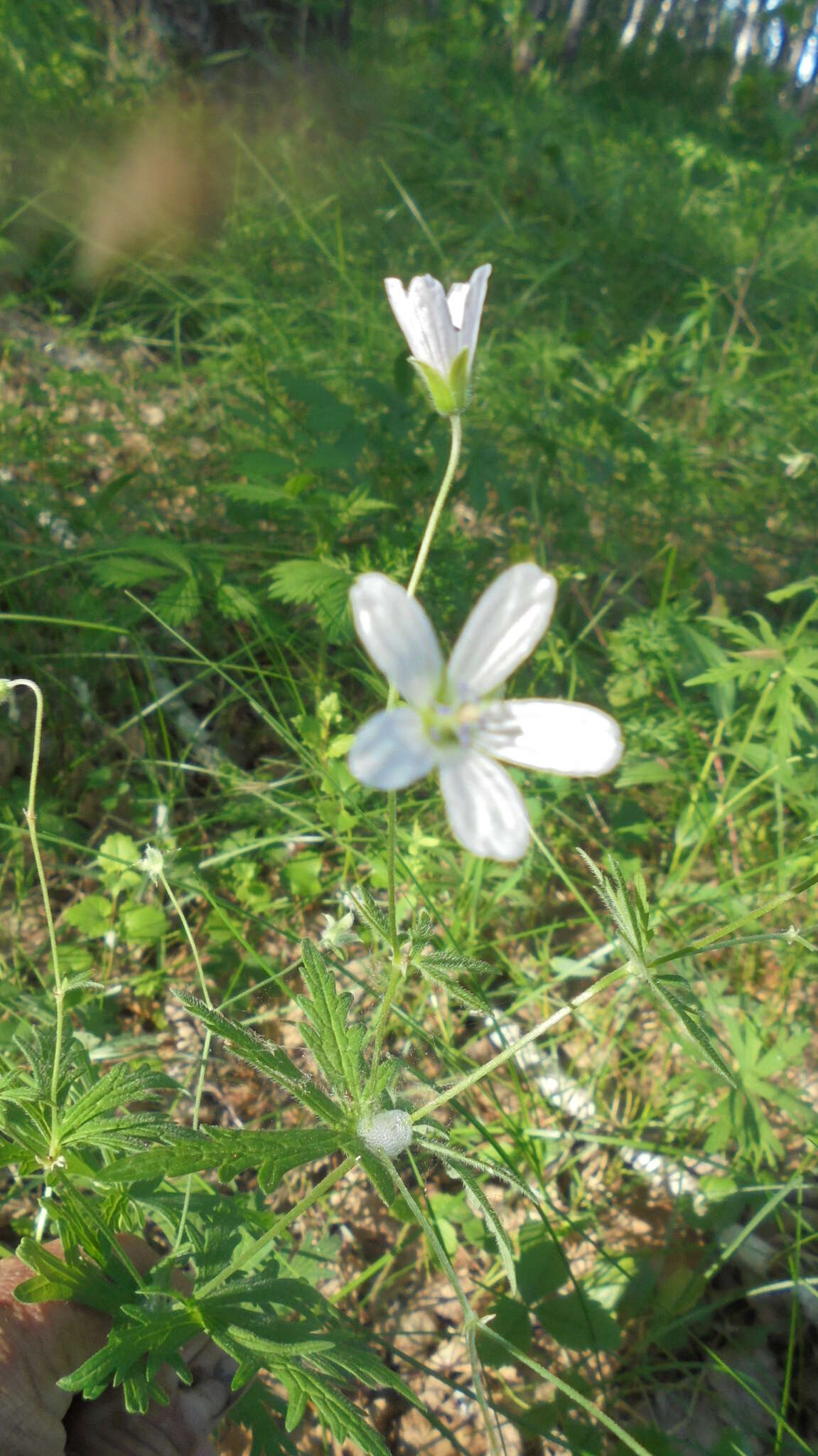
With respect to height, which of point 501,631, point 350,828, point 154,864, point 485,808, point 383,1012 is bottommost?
point 350,828

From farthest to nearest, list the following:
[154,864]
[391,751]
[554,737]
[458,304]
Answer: [154,864] → [458,304] → [554,737] → [391,751]

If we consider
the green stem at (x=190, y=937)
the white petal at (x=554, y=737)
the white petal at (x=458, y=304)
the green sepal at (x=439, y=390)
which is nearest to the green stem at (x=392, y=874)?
the white petal at (x=554, y=737)

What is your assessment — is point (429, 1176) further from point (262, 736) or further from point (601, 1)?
point (601, 1)

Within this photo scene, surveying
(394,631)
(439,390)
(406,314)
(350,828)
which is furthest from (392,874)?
(350,828)

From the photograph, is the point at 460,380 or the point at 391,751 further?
the point at 460,380

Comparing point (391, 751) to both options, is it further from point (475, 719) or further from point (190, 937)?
point (190, 937)

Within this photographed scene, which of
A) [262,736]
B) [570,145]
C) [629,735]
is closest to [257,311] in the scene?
[262,736]
